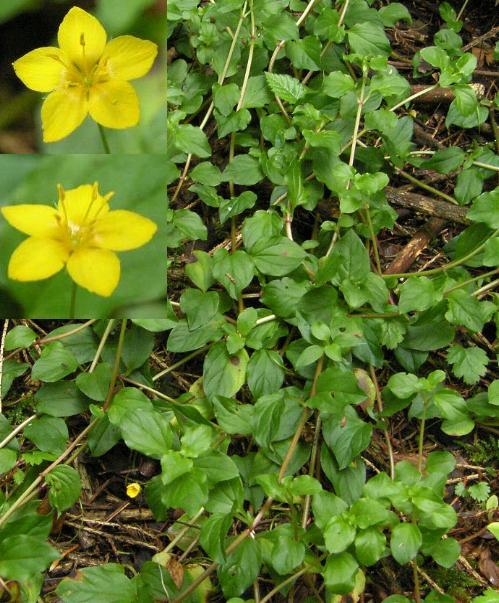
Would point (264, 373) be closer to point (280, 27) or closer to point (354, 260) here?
point (354, 260)

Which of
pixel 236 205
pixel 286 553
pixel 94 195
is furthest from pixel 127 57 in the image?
pixel 286 553

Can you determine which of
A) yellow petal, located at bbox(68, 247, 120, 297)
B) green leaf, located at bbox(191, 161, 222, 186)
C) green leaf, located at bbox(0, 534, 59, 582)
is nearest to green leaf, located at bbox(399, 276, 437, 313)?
green leaf, located at bbox(191, 161, 222, 186)

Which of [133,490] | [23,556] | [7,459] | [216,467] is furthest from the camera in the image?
[133,490]

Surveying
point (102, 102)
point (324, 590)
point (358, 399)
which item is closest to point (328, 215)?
point (358, 399)

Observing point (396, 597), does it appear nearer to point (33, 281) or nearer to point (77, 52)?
point (33, 281)

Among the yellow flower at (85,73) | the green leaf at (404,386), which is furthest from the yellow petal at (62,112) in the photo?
the green leaf at (404,386)

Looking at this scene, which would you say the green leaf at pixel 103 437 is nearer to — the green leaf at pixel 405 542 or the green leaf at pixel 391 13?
the green leaf at pixel 405 542
